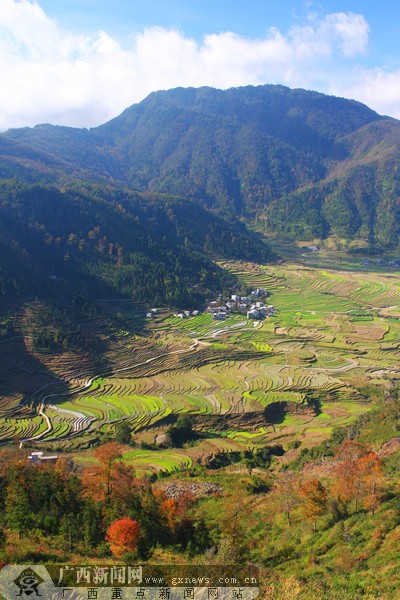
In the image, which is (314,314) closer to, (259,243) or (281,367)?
(281,367)

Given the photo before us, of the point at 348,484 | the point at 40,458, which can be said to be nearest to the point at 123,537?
the point at 348,484

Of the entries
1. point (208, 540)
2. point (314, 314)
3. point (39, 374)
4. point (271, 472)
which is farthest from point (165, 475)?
point (314, 314)

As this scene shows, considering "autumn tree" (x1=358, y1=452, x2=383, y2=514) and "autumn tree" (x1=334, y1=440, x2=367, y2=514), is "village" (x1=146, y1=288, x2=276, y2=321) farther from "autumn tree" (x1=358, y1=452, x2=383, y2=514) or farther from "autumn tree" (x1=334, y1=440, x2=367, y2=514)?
"autumn tree" (x1=358, y1=452, x2=383, y2=514)

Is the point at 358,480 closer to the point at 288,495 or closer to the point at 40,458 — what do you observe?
the point at 288,495

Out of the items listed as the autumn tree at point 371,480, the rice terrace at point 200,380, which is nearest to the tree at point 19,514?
the rice terrace at point 200,380

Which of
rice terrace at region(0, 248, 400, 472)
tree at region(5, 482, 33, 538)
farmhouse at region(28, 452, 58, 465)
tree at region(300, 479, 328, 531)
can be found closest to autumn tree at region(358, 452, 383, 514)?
tree at region(300, 479, 328, 531)

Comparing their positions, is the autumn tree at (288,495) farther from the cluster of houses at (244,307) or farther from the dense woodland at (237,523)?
the cluster of houses at (244,307)
